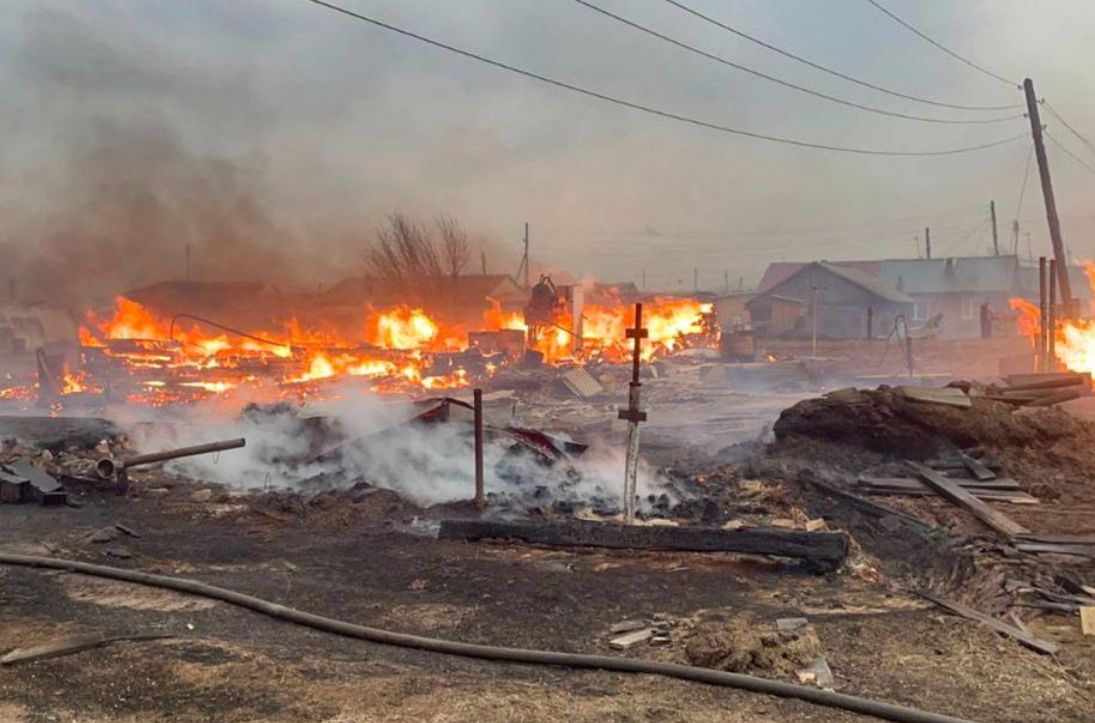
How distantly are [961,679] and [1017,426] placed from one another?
809cm

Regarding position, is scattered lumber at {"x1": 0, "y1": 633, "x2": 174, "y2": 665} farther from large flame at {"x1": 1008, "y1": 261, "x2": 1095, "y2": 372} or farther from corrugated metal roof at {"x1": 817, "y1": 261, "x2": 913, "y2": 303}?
corrugated metal roof at {"x1": 817, "y1": 261, "x2": 913, "y2": 303}

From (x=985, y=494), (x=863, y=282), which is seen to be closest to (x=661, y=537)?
A: (x=985, y=494)

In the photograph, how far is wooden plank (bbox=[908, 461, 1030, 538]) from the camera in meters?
8.21

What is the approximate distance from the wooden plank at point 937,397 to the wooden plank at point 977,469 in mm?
1039

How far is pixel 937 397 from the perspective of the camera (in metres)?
12.0

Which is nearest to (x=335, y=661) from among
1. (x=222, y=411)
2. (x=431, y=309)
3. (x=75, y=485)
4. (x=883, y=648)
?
(x=883, y=648)

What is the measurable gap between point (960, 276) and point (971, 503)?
62.9 metres

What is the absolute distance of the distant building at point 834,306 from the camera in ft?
177

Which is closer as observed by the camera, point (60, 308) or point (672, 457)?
point (672, 457)

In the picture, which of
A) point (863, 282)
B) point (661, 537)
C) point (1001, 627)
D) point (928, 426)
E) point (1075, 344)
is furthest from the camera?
point (863, 282)

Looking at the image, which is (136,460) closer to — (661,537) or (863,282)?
(661,537)

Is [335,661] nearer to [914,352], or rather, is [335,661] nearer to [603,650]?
[603,650]

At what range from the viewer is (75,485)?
11461mm

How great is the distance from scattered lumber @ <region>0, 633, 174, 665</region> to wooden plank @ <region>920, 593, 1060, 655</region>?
615 cm
